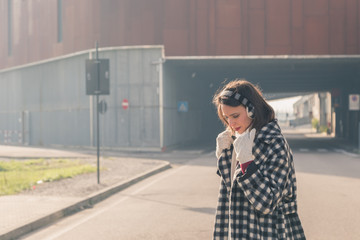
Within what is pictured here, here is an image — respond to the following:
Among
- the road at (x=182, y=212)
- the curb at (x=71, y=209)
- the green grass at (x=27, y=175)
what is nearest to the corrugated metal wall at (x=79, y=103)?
the green grass at (x=27, y=175)

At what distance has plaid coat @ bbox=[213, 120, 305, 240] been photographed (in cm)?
254

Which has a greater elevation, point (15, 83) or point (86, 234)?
point (15, 83)

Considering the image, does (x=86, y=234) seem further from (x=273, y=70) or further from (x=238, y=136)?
(x=273, y=70)

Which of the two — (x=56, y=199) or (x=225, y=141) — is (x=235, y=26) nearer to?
(x=56, y=199)

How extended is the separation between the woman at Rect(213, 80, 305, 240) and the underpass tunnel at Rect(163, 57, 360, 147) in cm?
2321

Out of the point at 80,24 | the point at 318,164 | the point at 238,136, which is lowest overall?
the point at 318,164

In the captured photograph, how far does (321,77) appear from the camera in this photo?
38.1m

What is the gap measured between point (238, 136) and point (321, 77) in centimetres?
3696

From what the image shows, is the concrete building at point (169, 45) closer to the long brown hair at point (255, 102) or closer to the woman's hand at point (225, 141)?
the woman's hand at point (225, 141)

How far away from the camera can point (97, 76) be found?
1260 cm

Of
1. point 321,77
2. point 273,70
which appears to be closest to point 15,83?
point 273,70

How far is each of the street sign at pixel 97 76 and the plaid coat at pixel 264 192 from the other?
10.1 meters

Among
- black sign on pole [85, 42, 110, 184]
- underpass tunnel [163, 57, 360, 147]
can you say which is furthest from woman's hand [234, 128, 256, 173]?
underpass tunnel [163, 57, 360, 147]

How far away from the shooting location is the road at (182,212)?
7.16m
